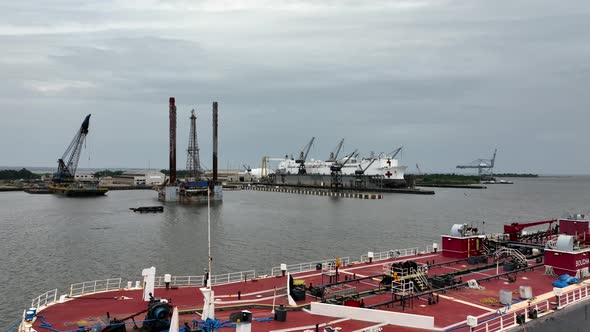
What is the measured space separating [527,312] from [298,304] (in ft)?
37.5

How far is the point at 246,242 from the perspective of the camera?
60.4 meters

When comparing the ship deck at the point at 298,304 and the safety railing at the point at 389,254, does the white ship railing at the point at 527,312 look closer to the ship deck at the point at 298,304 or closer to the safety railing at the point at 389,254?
the ship deck at the point at 298,304

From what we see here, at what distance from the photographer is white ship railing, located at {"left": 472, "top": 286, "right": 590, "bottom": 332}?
19.7 meters

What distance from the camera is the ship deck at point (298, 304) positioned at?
19438 millimetres

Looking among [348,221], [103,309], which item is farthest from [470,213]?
[103,309]

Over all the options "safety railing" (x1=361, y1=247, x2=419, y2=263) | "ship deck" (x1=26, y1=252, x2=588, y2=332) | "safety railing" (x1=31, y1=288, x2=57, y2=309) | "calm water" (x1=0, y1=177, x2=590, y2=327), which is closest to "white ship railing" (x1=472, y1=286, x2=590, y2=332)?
"ship deck" (x1=26, y1=252, x2=588, y2=332)

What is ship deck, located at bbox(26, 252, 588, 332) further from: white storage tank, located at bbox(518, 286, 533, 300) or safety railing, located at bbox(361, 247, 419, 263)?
safety railing, located at bbox(361, 247, 419, 263)

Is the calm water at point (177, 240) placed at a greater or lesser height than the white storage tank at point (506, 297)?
lesser

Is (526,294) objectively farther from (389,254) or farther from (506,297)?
(389,254)

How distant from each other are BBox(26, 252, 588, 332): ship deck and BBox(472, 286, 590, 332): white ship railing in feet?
1.37

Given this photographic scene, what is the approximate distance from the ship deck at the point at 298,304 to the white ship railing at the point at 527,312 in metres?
0.42

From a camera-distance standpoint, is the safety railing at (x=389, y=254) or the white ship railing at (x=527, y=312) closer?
the white ship railing at (x=527, y=312)

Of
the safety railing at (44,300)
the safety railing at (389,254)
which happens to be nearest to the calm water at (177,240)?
the safety railing at (44,300)

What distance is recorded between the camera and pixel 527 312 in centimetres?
2141
